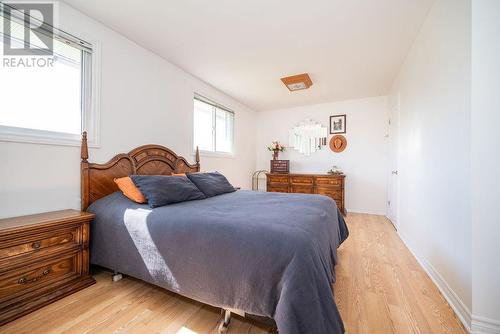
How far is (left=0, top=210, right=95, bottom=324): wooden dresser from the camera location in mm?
1352

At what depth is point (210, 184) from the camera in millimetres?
2602

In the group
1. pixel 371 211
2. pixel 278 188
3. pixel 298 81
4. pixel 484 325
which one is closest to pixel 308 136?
pixel 278 188

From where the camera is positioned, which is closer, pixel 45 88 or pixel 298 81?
pixel 45 88

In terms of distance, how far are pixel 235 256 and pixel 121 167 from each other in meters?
1.81

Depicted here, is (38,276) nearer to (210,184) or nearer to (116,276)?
(116,276)

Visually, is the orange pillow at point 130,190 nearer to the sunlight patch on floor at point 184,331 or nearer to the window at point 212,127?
the sunlight patch on floor at point 184,331

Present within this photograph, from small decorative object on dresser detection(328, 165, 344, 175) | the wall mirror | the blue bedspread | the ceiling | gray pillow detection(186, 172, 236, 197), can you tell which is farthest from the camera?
the wall mirror

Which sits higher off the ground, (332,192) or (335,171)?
(335,171)

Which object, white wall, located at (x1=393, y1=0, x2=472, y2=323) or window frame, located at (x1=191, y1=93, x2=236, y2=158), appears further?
window frame, located at (x1=191, y1=93, x2=236, y2=158)

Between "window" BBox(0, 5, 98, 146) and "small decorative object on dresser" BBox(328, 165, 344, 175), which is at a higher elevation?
"window" BBox(0, 5, 98, 146)

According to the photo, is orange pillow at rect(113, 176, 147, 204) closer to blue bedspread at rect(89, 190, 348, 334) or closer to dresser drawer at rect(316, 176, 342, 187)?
blue bedspread at rect(89, 190, 348, 334)

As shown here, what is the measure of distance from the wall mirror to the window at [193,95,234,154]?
158 cm

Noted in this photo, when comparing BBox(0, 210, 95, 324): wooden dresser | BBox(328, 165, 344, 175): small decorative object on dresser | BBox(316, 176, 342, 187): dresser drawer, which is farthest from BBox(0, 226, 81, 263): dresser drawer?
BBox(328, 165, 344, 175): small decorative object on dresser

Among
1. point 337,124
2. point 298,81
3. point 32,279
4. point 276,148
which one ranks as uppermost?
point 298,81
